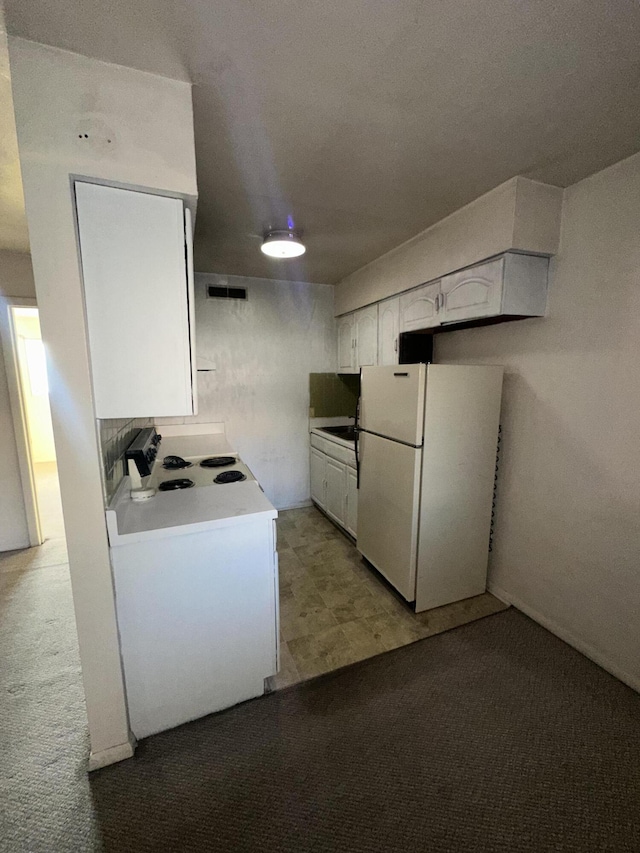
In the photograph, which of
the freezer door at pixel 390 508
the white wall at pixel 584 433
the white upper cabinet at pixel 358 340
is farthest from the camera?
the white upper cabinet at pixel 358 340

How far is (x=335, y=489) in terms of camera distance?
3482 millimetres

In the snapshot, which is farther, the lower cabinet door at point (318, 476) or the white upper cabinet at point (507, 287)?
the lower cabinet door at point (318, 476)

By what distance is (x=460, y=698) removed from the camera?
171cm

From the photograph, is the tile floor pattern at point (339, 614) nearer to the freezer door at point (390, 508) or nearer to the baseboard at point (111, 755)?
the freezer door at point (390, 508)

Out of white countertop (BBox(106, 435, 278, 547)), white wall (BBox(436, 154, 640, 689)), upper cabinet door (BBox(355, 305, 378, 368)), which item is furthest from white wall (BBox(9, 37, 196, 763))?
upper cabinet door (BBox(355, 305, 378, 368))

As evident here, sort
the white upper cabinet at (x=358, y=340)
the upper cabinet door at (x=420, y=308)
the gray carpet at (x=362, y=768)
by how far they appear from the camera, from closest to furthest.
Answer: the gray carpet at (x=362, y=768) < the upper cabinet door at (x=420, y=308) < the white upper cabinet at (x=358, y=340)

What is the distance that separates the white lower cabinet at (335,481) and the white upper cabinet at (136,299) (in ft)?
6.55

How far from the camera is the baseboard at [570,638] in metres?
1.78

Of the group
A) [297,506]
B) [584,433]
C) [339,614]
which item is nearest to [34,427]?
[297,506]

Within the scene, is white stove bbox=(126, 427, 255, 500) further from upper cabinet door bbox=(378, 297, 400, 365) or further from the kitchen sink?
upper cabinet door bbox=(378, 297, 400, 365)

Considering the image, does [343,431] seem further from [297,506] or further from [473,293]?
[473,293]

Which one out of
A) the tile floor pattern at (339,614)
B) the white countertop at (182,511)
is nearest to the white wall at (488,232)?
the white countertop at (182,511)

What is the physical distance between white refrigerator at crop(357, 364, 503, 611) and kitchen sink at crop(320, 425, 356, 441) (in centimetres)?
98

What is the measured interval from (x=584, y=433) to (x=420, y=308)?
4.48 ft
